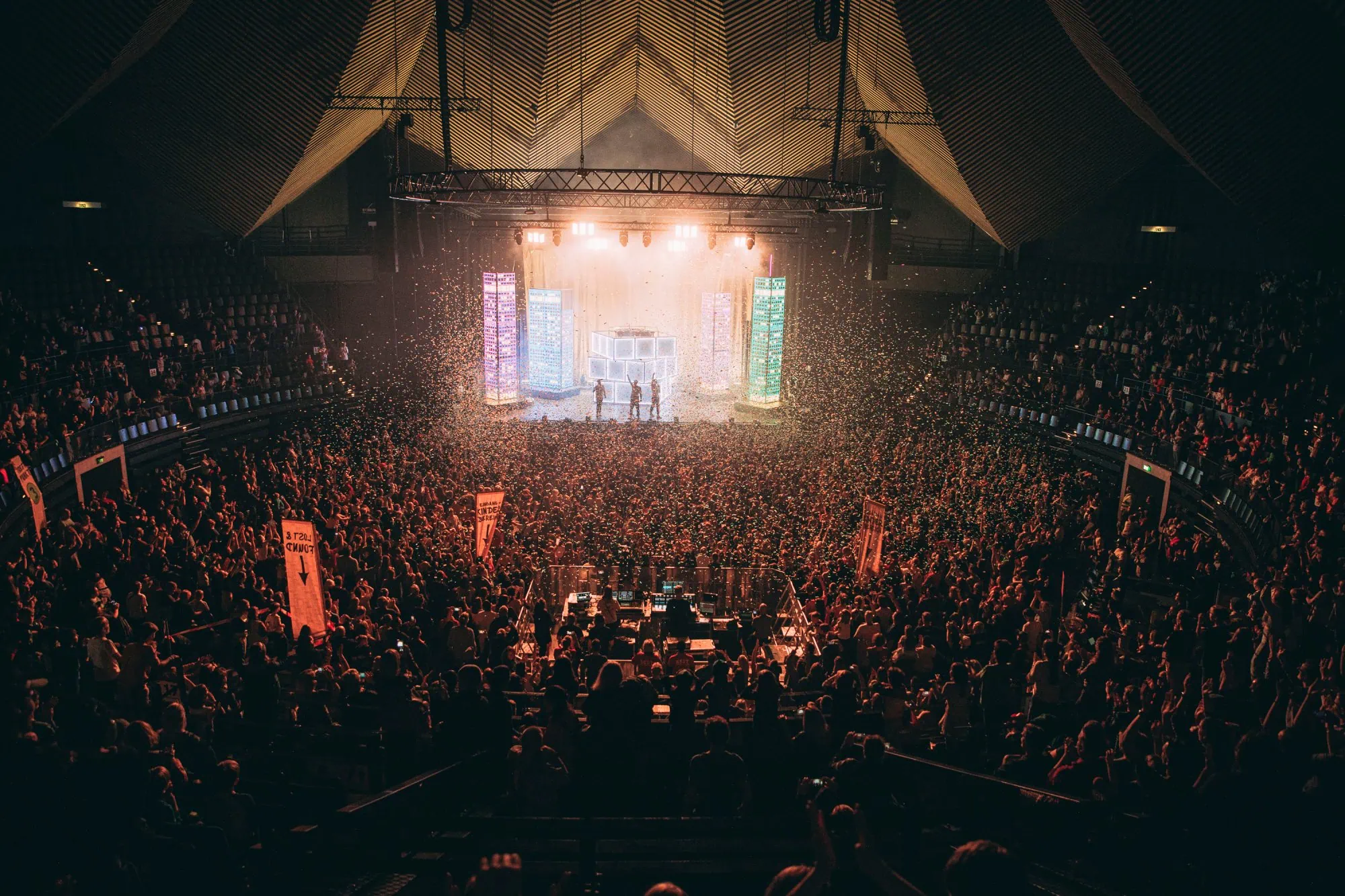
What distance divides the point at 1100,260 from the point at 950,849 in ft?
71.0

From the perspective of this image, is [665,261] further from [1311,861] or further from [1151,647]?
[1311,861]

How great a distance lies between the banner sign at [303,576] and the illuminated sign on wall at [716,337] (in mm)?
20185

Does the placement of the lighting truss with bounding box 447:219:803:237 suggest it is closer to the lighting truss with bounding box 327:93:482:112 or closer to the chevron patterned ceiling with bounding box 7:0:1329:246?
the chevron patterned ceiling with bounding box 7:0:1329:246

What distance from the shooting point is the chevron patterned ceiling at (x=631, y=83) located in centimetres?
1330

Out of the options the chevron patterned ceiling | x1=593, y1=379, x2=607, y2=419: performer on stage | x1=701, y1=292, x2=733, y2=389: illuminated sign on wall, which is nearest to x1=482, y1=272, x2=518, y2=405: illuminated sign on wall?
x1=593, y1=379, x2=607, y2=419: performer on stage

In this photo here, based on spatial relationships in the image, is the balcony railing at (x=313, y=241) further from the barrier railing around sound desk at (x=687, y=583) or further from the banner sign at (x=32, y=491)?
the barrier railing around sound desk at (x=687, y=583)

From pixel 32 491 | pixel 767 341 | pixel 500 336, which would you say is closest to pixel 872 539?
pixel 32 491

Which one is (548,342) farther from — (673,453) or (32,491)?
(32,491)

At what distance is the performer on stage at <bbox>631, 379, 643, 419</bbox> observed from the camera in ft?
81.4

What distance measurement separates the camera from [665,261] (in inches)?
1178

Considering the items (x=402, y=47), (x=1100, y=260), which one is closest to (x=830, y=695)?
(x=402, y=47)

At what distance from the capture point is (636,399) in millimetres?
24875

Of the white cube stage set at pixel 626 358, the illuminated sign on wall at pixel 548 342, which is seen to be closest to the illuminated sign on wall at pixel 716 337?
the white cube stage set at pixel 626 358

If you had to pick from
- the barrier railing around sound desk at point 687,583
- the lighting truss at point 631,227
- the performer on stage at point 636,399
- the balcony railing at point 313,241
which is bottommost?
the barrier railing around sound desk at point 687,583
